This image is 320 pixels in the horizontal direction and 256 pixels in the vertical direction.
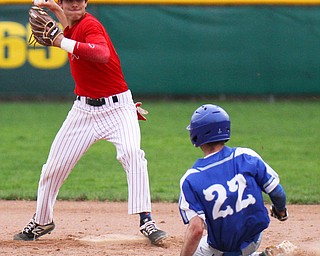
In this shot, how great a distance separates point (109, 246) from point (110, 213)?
144cm

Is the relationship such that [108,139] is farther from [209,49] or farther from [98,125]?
[209,49]

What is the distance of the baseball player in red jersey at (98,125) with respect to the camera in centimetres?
541

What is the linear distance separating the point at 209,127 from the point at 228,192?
0.32 meters

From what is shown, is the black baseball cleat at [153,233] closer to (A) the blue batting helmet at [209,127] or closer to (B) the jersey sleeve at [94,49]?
(B) the jersey sleeve at [94,49]

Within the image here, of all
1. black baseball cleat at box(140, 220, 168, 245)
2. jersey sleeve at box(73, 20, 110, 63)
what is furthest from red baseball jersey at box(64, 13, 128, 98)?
black baseball cleat at box(140, 220, 168, 245)

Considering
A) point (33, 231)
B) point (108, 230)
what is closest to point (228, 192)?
point (33, 231)

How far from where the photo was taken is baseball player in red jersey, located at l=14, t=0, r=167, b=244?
5.41 metres

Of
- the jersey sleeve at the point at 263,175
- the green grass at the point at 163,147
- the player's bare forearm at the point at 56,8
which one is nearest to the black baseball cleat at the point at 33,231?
the player's bare forearm at the point at 56,8

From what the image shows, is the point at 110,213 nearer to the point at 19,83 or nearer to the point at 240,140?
the point at 240,140

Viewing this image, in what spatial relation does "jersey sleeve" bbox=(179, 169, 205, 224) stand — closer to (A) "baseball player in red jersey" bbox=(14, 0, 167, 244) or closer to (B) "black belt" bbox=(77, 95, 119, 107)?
(A) "baseball player in red jersey" bbox=(14, 0, 167, 244)

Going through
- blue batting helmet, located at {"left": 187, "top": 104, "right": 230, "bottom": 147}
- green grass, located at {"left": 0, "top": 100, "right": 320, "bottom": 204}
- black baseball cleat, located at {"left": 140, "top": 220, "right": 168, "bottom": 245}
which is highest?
blue batting helmet, located at {"left": 187, "top": 104, "right": 230, "bottom": 147}

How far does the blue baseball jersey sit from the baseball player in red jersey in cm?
160

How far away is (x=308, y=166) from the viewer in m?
9.41

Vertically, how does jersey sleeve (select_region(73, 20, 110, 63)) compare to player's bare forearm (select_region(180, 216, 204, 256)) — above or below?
above
